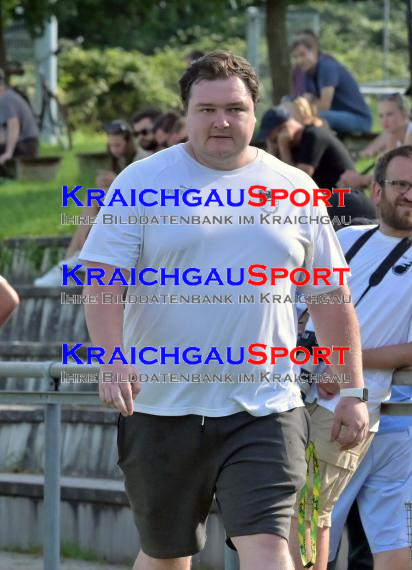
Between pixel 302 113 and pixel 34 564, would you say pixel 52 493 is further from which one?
pixel 302 113

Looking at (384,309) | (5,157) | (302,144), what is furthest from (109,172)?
(384,309)

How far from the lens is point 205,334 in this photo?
443 centimetres

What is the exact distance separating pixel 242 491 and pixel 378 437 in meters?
1.11

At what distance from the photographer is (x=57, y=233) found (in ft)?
39.4

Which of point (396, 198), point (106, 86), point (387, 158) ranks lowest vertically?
point (106, 86)

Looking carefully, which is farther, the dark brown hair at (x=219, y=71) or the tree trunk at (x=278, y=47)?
the tree trunk at (x=278, y=47)

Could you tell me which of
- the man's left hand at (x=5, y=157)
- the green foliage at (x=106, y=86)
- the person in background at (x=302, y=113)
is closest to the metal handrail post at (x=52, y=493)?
the person in background at (x=302, y=113)

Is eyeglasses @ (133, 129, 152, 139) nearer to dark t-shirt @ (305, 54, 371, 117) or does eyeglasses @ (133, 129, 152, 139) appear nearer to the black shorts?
dark t-shirt @ (305, 54, 371, 117)

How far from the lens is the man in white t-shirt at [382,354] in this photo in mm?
5176

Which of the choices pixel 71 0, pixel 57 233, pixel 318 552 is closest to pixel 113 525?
pixel 318 552

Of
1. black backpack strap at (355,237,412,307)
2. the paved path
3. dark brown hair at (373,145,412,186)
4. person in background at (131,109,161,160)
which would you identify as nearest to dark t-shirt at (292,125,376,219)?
person in background at (131,109,161,160)

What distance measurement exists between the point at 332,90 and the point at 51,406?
25.2ft

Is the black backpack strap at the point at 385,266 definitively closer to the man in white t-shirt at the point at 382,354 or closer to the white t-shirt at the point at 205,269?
the man in white t-shirt at the point at 382,354

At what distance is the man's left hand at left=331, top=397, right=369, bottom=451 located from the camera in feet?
15.3
